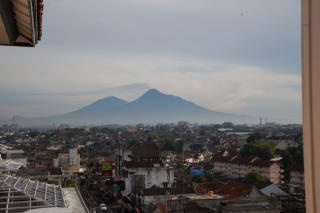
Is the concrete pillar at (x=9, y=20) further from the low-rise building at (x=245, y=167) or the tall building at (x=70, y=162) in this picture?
the tall building at (x=70, y=162)

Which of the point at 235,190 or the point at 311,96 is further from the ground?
the point at 311,96

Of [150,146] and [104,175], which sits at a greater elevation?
[150,146]

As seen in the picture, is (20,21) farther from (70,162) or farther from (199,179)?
(70,162)

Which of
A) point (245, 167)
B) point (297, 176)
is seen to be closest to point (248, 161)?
point (245, 167)

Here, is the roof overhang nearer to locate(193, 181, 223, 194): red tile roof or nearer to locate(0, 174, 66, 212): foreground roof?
locate(0, 174, 66, 212): foreground roof

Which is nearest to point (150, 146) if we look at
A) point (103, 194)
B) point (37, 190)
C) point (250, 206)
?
point (103, 194)

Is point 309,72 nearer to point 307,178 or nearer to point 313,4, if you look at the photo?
point 313,4

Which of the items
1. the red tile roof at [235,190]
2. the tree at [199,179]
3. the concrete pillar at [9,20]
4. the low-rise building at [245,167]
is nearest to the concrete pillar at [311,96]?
the concrete pillar at [9,20]
